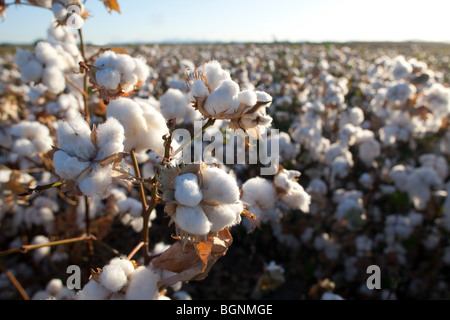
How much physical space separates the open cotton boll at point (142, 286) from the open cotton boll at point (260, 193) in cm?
57

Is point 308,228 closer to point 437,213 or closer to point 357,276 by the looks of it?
point 357,276

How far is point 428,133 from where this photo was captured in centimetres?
454

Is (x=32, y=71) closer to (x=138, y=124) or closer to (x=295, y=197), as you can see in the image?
(x=138, y=124)

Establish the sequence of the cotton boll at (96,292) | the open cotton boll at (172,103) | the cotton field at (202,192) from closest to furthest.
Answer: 1. the cotton field at (202,192)
2. the cotton boll at (96,292)
3. the open cotton boll at (172,103)

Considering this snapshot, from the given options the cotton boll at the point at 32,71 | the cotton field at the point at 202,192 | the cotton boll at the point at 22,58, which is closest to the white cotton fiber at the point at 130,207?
the cotton field at the point at 202,192

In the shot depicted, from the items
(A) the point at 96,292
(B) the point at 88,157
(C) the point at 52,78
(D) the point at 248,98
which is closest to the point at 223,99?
(D) the point at 248,98

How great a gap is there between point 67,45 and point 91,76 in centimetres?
131

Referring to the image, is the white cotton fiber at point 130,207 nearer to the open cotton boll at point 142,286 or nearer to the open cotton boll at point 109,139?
the open cotton boll at point 142,286

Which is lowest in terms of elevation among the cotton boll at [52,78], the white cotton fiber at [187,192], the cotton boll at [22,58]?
the white cotton fiber at [187,192]

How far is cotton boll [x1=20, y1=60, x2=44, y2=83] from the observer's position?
1842mm

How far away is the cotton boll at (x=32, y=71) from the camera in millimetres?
1842

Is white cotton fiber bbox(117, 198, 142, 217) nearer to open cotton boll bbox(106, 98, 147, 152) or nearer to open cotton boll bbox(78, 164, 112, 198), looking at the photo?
open cotton boll bbox(106, 98, 147, 152)

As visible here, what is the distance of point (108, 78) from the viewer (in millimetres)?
1124
